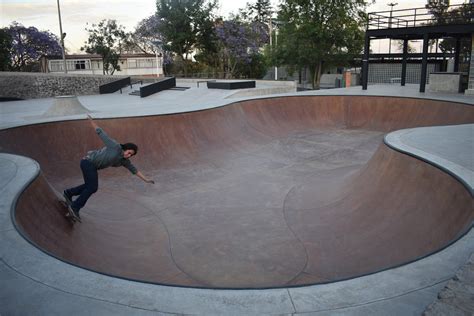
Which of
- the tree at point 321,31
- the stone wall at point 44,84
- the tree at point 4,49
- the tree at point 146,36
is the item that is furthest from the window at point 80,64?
the tree at point 321,31

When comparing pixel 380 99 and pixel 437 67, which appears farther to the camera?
pixel 437 67

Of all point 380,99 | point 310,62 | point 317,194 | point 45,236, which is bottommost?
point 317,194

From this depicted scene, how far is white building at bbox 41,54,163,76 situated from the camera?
47.2 m

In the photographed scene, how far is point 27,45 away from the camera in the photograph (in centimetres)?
4506

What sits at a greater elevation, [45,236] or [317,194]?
[45,236]

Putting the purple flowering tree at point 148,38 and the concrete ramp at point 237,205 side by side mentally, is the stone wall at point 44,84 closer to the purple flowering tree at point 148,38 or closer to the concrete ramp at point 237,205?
the concrete ramp at point 237,205

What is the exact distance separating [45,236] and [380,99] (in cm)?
1509

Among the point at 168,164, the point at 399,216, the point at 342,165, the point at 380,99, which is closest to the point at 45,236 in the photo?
the point at 399,216

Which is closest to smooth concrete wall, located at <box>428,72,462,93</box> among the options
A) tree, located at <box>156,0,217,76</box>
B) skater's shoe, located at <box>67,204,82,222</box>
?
skater's shoe, located at <box>67,204,82,222</box>

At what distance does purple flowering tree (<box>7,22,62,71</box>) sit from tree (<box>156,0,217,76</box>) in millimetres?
15839

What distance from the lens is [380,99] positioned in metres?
16.8

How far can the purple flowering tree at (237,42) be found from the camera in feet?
131

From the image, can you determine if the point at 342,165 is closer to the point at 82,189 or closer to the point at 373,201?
the point at 373,201

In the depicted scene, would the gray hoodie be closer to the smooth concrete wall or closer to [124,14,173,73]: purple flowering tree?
the smooth concrete wall
